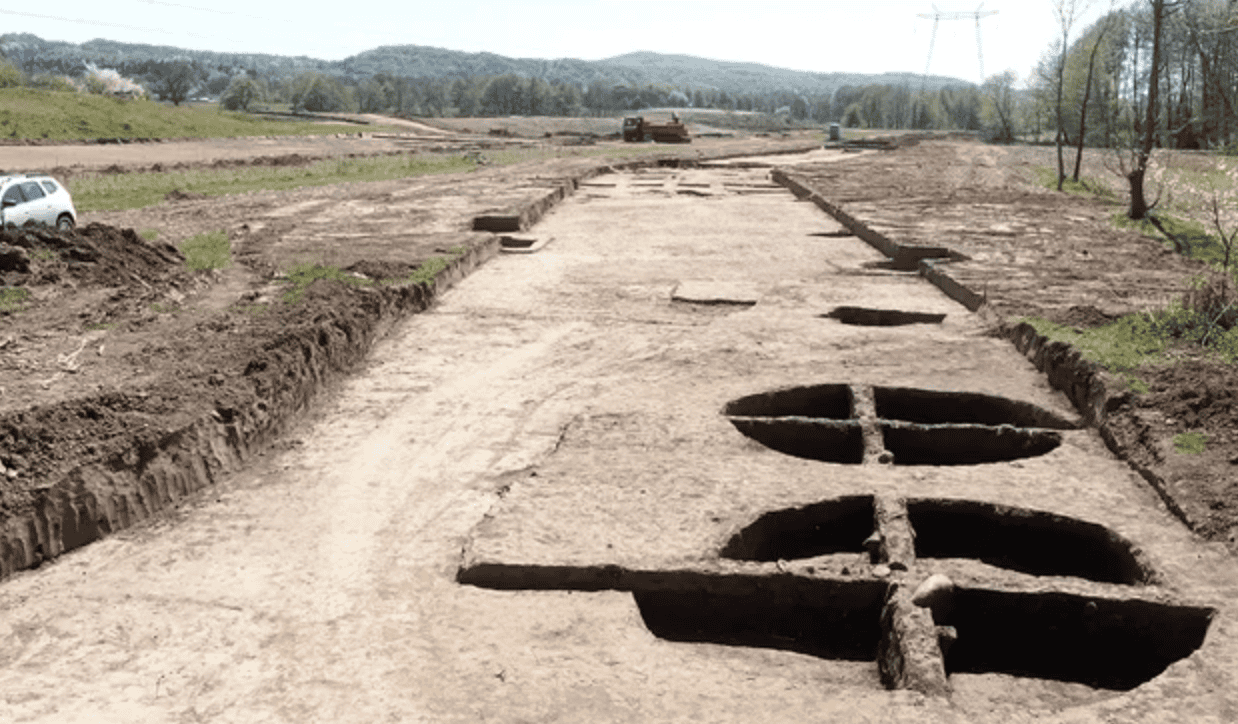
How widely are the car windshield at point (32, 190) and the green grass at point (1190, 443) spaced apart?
50.3 feet

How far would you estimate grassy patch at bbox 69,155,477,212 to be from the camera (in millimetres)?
22775

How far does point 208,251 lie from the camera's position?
14.2 meters

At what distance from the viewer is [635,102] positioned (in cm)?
19900

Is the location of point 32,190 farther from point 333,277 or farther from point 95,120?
point 95,120

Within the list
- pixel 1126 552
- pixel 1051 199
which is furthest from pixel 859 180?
pixel 1126 552

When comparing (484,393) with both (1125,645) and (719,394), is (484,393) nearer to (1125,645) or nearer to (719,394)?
(719,394)

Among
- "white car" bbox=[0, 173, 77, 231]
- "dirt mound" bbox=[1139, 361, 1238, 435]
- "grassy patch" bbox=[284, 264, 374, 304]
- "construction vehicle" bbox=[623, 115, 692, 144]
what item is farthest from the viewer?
"construction vehicle" bbox=[623, 115, 692, 144]

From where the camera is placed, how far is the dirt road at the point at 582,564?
423 centimetres

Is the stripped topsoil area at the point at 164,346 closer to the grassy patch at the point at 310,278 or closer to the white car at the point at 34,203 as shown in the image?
the grassy patch at the point at 310,278

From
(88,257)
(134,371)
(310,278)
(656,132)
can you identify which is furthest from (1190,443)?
(656,132)

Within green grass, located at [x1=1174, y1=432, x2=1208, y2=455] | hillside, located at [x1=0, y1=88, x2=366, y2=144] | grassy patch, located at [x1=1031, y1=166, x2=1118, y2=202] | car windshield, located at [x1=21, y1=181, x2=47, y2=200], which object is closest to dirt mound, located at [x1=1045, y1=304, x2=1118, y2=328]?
green grass, located at [x1=1174, y1=432, x2=1208, y2=455]

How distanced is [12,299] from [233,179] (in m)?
19.7

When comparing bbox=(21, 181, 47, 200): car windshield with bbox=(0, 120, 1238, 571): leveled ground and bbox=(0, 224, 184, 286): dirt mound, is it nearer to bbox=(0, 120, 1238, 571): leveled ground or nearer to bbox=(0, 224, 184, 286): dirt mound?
bbox=(0, 120, 1238, 571): leveled ground

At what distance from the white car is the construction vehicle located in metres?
44.0
